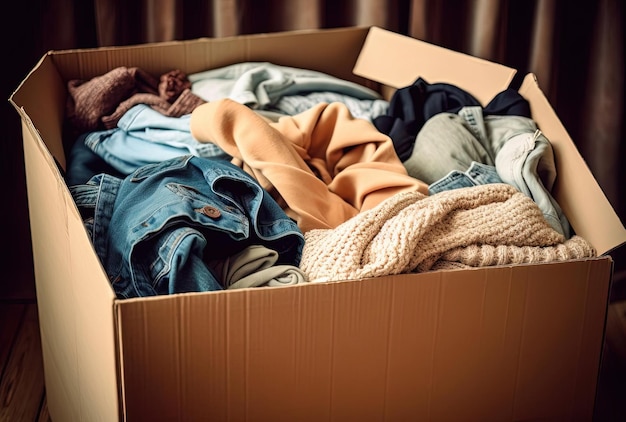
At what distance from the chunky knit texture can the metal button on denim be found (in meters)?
0.11

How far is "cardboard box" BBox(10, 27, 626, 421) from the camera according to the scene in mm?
775

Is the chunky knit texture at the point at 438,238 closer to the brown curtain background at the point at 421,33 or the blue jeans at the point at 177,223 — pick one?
the blue jeans at the point at 177,223

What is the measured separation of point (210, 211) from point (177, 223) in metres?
0.05

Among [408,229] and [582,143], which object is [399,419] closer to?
[408,229]

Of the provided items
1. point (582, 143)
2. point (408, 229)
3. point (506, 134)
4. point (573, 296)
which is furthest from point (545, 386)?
point (582, 143)

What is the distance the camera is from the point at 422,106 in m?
1.35

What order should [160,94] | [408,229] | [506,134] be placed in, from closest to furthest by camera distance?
[408,229], [506,134], [160,94]

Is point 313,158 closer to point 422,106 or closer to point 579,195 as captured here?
point 422,106

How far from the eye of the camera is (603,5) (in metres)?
1.63

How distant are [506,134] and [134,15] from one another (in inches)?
29.5

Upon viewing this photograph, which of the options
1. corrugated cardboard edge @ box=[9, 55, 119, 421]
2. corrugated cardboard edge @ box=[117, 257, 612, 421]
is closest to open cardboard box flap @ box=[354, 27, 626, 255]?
corrugated cardboard edge @ box=[117, 257, 612, 421]

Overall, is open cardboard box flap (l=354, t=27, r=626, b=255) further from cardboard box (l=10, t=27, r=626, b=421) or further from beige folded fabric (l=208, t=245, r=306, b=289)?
beige folded fabric (l=208, t=245, r=306, b=289)

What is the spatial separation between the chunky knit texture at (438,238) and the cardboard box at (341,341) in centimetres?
4

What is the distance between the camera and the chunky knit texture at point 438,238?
2.81 ft
